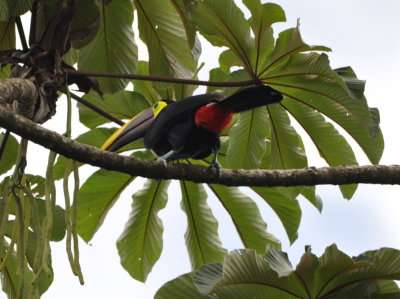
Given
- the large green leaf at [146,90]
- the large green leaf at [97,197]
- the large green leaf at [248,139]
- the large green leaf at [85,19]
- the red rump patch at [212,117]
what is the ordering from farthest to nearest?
the large green leaf at [146,90] → the large green leaf at [97,197] → the large green leaf at [248,139] → the large green leaf at [85,19] → the red rump patch at [212,117]

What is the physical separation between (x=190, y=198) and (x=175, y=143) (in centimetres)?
99

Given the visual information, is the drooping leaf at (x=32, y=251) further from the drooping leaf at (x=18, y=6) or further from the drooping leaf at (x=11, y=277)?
the drooping leaf at (x=18, y=6)

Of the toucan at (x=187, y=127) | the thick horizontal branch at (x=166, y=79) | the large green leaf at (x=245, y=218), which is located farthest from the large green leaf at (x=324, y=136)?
the toucan at (x=187, y=127)

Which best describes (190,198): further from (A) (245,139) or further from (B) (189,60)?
(B) (189,60)

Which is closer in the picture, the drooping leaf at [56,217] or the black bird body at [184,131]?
the black bird body at [184,131]

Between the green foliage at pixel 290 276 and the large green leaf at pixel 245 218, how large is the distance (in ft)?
4.27

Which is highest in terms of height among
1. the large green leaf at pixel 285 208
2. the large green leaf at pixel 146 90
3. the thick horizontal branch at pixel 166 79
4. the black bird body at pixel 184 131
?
the large green leaf at pixel 146 90

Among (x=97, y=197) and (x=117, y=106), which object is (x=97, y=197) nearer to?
(x=97, y=197)

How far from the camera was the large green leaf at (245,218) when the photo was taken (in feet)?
13.0

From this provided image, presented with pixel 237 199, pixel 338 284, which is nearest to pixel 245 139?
pixel 237 199

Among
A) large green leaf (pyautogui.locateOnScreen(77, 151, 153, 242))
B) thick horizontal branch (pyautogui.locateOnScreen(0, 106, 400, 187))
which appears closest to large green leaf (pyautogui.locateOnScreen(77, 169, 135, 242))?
large green leaf (pyautogui.locateOnScreen(77, 151, 153, 242))

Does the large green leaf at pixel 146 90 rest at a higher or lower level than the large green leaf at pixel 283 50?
higher

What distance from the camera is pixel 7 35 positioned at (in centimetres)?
362

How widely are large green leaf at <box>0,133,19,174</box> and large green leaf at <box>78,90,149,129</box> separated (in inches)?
18.6
